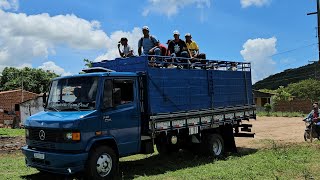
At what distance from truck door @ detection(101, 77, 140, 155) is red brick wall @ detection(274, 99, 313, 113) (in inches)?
1603

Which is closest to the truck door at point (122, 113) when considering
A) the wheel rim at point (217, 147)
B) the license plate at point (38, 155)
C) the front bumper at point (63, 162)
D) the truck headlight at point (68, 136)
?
the truck headlight at point (68, 136)

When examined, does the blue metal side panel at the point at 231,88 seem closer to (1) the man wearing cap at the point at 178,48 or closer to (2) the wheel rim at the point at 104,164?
(1) the man wearing cap at the point at 178,48

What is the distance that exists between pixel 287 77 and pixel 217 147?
95657 mm

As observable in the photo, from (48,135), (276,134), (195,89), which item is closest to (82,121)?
(48,135)

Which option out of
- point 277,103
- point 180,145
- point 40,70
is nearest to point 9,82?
point 40,70

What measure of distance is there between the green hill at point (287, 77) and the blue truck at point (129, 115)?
87375mm

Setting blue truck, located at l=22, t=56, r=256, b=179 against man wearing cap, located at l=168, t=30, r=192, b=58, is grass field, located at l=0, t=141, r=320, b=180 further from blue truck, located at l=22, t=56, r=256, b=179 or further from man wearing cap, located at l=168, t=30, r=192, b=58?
man wearing cap, located at l=168, t=30, r=192, b=58

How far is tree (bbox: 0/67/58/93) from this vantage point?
62125 mm

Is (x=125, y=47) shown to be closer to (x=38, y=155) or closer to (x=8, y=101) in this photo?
(x=38, y=155)

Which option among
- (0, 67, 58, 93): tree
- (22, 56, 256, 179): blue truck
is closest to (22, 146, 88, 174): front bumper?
(22, 56, 256, 179): blue truck

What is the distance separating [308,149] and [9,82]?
57.9 metres

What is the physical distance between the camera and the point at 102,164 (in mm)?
9383

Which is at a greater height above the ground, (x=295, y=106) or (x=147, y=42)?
(x=147, y=42)

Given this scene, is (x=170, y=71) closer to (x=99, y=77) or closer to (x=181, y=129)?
(x=181, y=129)
